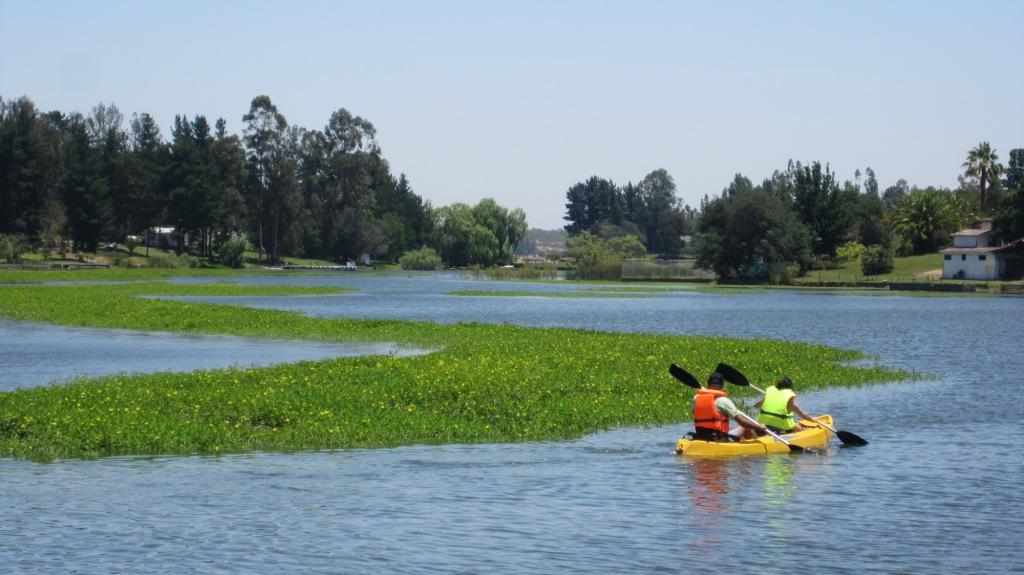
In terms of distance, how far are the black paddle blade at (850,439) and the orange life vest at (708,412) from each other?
12.2 feet

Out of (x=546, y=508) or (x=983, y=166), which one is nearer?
(x=546, y=508)

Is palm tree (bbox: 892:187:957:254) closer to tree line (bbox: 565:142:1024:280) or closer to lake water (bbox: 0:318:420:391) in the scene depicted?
tree line (bbox: 565:142:1024:280)

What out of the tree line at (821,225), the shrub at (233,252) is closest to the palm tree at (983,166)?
the tree line at (821,225)

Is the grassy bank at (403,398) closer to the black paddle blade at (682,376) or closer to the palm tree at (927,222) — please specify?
the black paddle blade at (682,376)

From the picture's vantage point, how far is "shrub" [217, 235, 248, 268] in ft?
634

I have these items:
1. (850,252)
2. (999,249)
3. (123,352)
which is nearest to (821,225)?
(850,252)

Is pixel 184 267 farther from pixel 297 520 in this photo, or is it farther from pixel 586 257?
pixel 297 520

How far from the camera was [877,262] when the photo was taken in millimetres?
156500

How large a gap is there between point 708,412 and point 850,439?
4.48m

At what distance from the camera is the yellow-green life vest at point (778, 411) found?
29.9 m

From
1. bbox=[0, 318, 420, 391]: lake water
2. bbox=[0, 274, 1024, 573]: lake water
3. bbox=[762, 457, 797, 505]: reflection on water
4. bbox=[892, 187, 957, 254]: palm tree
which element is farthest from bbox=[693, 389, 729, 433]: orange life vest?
bbox=[892, 187, 957, 254]: palm tree

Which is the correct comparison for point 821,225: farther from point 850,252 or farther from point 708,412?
point 708,412

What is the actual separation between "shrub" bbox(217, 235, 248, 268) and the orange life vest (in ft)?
566

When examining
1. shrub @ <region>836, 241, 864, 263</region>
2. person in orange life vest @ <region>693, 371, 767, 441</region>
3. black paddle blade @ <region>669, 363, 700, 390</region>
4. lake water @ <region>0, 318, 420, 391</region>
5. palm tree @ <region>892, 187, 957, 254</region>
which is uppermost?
palm tree @ <region>892, 187, 957, 254</region>
